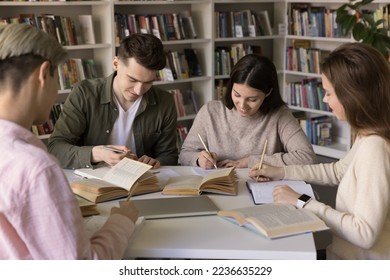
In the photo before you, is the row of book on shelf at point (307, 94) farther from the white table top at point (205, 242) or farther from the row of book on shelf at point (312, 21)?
the white table top at point (205, 242)

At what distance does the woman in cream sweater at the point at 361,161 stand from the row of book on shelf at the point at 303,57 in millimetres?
3779

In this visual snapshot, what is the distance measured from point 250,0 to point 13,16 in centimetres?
228

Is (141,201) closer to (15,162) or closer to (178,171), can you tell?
(178,171)

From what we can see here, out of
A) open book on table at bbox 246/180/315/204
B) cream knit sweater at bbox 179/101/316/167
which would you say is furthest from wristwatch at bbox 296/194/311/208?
cream knit sweater at bbox 179/101/316/167

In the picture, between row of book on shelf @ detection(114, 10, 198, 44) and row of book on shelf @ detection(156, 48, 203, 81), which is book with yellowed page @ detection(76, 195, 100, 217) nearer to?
row of book on shelf @ detection(114, 10, 198, 44)

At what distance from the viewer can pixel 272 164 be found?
2.62m

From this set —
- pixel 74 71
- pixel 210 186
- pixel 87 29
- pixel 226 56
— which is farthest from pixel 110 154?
pixel 226 56

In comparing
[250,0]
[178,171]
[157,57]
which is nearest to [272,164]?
[178,171]

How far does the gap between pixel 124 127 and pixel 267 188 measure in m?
0.90

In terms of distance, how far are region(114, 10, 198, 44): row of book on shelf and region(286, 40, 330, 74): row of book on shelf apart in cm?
113

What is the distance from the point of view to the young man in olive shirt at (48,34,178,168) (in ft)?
8.45

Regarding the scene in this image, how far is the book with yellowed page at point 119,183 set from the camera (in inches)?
81.4

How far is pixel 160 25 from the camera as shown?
499 centimetres

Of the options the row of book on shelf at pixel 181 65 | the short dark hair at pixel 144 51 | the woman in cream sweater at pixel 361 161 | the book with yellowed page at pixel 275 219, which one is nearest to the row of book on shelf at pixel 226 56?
the row of book on shelf at pixel 181 65
